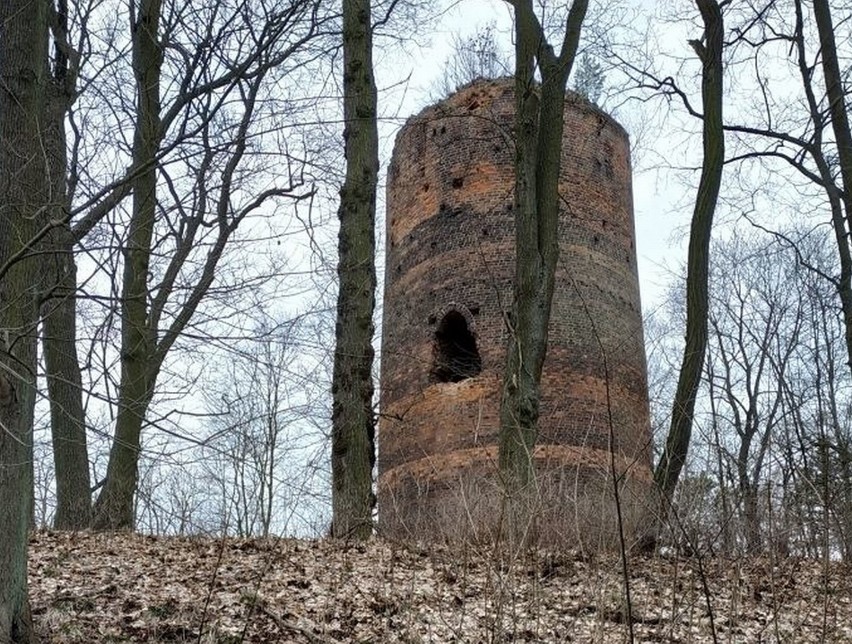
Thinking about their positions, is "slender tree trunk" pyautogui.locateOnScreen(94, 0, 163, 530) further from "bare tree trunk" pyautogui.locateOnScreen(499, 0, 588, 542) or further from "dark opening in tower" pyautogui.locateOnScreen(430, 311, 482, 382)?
"dark opening in tower" pyautogui.locateOnScreen(430, 311, 482, 382)

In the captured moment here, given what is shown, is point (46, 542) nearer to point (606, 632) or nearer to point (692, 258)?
point (606, 632)

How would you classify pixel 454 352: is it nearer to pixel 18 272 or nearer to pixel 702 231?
pixel 702 231

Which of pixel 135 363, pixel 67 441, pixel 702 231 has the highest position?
pixel 702 231

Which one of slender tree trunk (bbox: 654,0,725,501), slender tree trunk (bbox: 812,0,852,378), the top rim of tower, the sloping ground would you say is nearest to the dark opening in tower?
the top rim of tower

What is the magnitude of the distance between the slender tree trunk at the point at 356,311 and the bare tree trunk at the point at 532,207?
1102 mm

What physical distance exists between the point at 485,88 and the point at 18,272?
471 inches

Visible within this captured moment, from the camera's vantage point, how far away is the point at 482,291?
14.6 metres

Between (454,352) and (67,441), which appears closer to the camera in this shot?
(67,441)

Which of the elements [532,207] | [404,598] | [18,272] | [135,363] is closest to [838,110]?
[532,207]

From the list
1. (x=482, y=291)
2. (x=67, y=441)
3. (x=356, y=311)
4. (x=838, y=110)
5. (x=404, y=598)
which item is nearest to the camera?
(x=404, y=598)

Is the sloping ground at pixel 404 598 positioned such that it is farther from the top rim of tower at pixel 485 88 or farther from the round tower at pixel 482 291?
the top rim of tower at pixel 485 88

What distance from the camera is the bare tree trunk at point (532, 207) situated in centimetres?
802

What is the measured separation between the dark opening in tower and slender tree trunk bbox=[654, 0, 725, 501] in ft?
20.4

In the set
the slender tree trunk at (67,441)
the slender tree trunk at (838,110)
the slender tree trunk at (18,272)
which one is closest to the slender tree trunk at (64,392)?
the slender tree trunk at (67,441)
